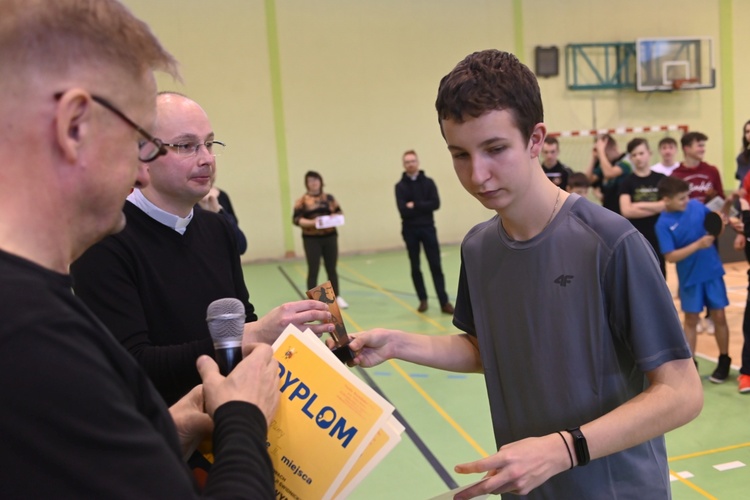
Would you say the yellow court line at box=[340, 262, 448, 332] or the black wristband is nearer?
the black wristband

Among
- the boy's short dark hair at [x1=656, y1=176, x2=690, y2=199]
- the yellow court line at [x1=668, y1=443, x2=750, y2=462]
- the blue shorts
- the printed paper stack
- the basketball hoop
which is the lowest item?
the yellow court line at [x1=668, y1=443, x2=750, y2=462]

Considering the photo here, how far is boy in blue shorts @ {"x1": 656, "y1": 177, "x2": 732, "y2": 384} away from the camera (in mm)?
5176

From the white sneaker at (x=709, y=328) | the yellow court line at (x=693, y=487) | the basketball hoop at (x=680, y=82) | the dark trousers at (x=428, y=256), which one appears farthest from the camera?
the basketball hoop at (x=680, y=82)

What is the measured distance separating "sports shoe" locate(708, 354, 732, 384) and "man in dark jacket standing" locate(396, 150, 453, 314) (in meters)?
3.40

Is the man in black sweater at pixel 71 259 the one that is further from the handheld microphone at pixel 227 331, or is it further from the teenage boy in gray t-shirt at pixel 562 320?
the teenage boy in gray t-shirt at pixel 562 320

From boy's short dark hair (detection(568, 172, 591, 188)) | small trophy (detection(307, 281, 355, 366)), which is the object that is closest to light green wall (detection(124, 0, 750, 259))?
boy's short dark hair (detection(568, 172, 591, 188))

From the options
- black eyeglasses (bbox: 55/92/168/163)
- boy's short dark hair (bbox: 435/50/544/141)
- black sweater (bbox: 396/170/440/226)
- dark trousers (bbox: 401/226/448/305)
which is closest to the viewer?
black eyeglasses (bbox: 55/92/168/163)

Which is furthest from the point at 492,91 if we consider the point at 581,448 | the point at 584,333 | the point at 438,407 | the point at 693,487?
the point at 438,407

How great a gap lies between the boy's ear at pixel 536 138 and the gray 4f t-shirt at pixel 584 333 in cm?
16

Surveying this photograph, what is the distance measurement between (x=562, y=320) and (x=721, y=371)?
4.36m

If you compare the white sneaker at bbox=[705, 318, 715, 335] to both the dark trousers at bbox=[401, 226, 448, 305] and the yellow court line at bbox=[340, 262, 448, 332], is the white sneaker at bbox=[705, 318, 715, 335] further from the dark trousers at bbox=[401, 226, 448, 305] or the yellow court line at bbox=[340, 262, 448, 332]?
the dark trousers at bbox=[401, 226, 448, 305]

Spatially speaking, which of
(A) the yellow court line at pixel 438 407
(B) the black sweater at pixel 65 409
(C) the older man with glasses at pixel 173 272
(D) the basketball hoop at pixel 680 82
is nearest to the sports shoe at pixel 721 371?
(A) the yellow court line at pixel 438 407

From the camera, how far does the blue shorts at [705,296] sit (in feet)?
17.3

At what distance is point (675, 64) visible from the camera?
14.1 metres
